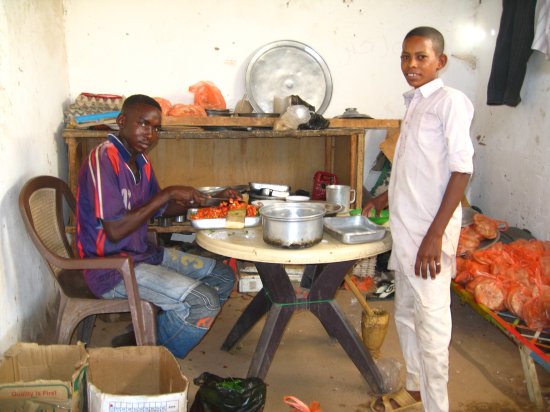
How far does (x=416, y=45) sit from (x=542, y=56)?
2351 mm

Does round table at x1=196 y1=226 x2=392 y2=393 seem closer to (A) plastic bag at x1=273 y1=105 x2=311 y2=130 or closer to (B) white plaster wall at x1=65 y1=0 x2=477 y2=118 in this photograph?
(A) plastic bag at x1=273 y1=105 x2=311 y2=130

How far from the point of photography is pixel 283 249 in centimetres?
220

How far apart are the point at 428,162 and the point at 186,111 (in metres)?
2.55

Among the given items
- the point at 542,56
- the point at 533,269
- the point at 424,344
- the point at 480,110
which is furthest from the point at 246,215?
the point at 480,110

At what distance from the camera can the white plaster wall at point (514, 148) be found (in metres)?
3.91

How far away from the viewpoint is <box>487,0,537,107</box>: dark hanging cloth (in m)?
3.78

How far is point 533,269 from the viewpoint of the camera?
3098 mm

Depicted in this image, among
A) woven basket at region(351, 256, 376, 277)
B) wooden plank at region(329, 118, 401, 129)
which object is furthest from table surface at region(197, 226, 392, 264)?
woven basket at region(351, 256, 376, 277)

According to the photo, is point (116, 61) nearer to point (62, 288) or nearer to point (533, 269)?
point (62, 288)

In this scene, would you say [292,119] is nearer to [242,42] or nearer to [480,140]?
[242,42]

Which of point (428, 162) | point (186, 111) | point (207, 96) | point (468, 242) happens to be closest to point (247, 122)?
point (186, 111)

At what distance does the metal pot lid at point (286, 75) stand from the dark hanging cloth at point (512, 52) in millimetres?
1620

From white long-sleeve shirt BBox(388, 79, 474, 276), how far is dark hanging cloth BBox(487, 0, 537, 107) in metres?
2.12

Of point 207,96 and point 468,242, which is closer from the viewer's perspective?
point 468,242
